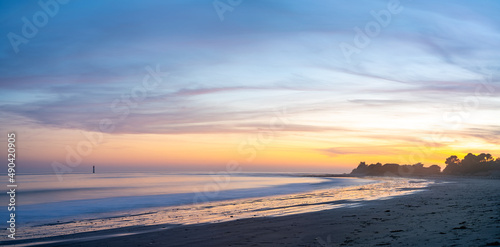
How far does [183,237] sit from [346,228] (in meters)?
4.90

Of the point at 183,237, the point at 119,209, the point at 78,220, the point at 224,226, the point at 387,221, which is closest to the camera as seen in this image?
the point at 183,237

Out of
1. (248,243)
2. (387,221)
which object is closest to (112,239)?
(248,243)

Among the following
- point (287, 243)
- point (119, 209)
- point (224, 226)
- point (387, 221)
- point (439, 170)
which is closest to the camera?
point (287, 243)

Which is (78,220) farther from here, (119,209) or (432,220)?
(432,220)

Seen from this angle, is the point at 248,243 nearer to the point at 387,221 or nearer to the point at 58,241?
the point at 387,221

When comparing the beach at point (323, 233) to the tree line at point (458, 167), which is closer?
the beach at point (323, 233)

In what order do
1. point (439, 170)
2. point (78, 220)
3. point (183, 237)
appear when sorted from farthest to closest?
point (439, 170) < point (78, 220) < point (183, 237)

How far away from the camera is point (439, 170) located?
90.9 meters

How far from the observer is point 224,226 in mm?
12461

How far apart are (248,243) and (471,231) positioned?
17.6ft

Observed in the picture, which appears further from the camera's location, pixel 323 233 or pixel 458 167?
pixel 458 167

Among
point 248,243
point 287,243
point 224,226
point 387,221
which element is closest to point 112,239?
point 224,226

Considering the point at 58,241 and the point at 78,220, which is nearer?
the point at 58,241

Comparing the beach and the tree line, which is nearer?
the beach
